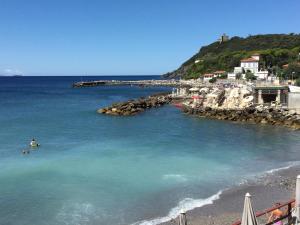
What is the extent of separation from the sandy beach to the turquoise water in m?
0.78

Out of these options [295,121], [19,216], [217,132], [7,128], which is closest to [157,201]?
[19,216]

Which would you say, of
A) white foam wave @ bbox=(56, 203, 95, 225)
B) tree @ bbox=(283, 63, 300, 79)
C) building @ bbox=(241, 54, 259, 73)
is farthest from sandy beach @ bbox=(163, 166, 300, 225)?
building @ bbox=(241, 54, 259, 73)

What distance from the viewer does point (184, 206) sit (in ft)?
54.3

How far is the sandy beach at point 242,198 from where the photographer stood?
15.1 meters

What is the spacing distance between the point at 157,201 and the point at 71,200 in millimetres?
4181

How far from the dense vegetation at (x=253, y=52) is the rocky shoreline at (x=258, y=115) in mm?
33697

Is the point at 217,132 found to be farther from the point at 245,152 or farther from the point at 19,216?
the point at 19,216

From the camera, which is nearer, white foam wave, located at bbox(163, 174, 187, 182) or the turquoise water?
the turquoise water

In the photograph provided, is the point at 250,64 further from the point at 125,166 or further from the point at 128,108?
the point at 125,166

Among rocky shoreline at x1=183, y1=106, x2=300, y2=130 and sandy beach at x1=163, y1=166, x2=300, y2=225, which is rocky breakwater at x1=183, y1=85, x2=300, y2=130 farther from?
sandy beach at x1=163, y1=166, x2=300, y2=225

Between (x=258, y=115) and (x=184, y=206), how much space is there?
2760 cm

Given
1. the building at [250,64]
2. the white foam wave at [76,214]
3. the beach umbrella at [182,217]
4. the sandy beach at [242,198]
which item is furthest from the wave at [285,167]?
the building at [250,64]

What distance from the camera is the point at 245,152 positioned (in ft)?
89.2

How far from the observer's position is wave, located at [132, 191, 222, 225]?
49.3 ft
